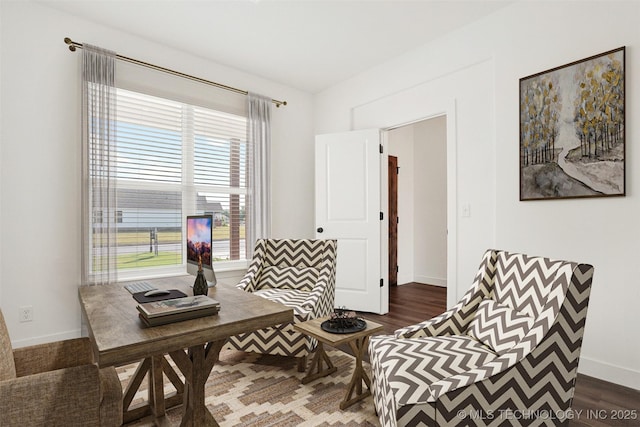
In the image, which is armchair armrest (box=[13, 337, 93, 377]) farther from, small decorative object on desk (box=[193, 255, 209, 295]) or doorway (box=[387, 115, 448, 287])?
doorway (box=[387, 115, 448, 287])

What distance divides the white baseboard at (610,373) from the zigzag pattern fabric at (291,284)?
1809 millimetres

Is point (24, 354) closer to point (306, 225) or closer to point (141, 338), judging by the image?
point (141, 338)

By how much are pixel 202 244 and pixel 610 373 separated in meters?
2.70

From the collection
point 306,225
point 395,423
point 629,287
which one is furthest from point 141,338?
point 306,225

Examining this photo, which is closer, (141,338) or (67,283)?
(141,338)

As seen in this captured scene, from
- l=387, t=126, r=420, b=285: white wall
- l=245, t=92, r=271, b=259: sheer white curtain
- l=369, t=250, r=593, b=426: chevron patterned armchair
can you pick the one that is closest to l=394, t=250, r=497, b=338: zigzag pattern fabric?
l=369, t=250, r=593, b=426: chevron patterned armchair

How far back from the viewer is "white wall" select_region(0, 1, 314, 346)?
2.58 m

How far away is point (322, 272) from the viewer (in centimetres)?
286

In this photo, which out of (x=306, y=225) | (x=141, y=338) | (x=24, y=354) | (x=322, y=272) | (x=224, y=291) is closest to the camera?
(x=141, y=338)

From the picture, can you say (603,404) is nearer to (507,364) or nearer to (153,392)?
(507,364)

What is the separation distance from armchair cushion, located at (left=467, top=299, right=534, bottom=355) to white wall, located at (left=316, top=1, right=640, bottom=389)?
1110 millimetres

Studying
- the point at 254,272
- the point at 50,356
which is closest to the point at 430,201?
the point at 254,272

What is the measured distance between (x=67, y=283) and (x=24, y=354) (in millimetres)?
1678

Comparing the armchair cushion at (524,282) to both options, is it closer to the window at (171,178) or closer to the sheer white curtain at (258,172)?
the sheer white curtain at (258,172)
